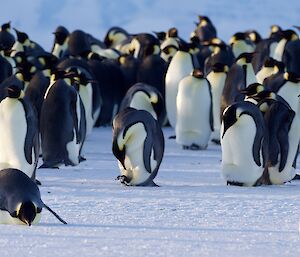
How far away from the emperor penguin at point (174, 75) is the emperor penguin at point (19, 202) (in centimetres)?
650

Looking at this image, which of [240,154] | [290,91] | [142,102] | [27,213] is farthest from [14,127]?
[290,91]

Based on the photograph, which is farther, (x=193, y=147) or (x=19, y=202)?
(x=193, y=147)

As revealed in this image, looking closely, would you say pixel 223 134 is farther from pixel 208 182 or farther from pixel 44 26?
pixel 44 26

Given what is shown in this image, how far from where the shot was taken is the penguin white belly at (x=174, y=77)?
12.3 m

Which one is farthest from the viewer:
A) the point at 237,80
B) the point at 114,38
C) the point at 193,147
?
the point at 114,38

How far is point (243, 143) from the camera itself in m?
7.75

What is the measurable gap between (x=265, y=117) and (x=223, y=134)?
0.33 metres

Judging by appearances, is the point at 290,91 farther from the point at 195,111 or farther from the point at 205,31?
the point at 205,31

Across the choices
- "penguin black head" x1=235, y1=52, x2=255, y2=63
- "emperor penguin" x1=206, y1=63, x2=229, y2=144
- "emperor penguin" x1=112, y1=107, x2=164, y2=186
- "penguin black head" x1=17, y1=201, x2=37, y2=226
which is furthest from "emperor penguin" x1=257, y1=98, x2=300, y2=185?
"emperor penguin" x1=206, y1=63, x2=229, y2=144

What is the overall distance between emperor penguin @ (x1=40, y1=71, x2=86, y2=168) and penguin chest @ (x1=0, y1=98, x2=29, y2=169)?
110cm

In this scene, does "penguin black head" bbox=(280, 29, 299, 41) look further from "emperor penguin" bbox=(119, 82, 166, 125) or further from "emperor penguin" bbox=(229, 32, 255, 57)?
"emperor penguin" bbox=(119, 82, 166, 125)

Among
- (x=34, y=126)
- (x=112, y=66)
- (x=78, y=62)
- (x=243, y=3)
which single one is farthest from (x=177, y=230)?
(x=243, y=3)

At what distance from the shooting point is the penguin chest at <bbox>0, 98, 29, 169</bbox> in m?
7.63

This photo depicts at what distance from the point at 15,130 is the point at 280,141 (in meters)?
1.80
